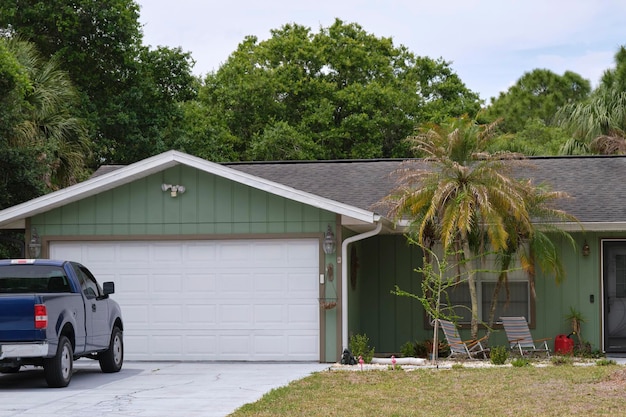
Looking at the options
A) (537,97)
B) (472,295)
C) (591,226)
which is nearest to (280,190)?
(472,295)

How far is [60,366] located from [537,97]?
37.3 m

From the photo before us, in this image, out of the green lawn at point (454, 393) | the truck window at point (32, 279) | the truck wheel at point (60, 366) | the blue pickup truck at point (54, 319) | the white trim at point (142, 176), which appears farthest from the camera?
the white trim at point (142, 176)

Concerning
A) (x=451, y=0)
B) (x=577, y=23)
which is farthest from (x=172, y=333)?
(x=577, y=23)

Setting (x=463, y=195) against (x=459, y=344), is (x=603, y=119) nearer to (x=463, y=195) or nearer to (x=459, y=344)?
(x=463, y=195)

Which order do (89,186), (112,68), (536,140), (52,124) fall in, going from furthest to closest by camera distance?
(536,140) < (112,68) < (52,124) < (89,186)

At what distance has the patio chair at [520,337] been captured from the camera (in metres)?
16.5

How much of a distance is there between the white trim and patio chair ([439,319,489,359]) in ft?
8.71

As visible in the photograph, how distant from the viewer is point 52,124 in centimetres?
2327

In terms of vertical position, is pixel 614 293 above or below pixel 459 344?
above

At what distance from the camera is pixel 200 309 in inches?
645

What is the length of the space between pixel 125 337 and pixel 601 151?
15748 mm

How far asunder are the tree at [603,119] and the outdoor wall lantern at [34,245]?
16374mm

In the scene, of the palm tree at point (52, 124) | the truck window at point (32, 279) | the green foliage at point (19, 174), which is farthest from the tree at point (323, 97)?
the truck window at point (32, 279)

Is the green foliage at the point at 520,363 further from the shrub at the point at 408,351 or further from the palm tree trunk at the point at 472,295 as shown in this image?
the shrub at the point at 408,351
